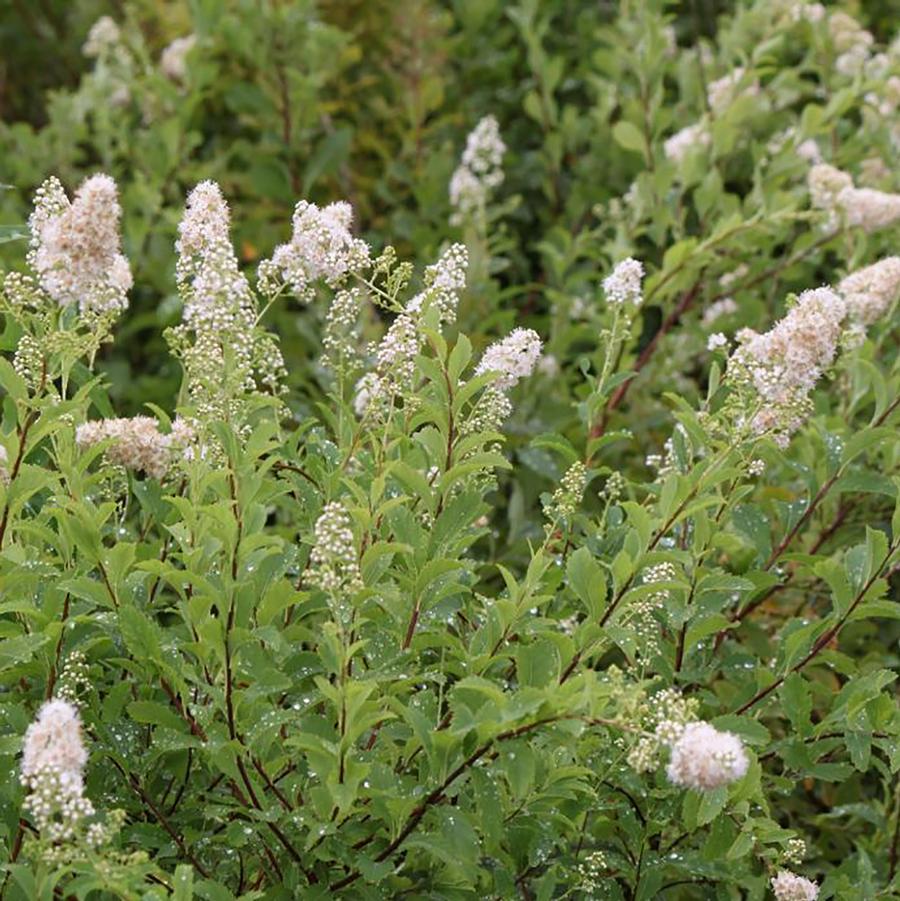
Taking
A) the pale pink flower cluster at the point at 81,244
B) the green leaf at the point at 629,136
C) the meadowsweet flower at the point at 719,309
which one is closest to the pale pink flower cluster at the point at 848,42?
the green leaf at the point at 629,136

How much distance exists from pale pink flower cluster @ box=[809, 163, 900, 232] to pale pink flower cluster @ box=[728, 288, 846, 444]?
130 centimetres

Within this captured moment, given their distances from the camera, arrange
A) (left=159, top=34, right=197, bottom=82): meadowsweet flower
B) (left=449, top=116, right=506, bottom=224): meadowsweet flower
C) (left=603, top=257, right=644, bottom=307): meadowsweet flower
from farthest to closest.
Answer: (left=159, top=34, right=197, bottom=82): meadowsweet flower < (left=449, top=116, right=506, bottom=224): meadowsweet flower < (left=603, top=257, right=644, bottom=307): meadowsweet flower

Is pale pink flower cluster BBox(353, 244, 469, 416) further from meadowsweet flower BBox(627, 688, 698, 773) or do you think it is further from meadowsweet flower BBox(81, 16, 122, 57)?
meadowsweet flower BBox(81, 16, 122, 57)

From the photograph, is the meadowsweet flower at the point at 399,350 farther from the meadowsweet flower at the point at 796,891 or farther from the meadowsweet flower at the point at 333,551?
the meadowsweet flower at the point at 796,891

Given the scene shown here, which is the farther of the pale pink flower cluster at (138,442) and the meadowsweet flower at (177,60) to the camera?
the meadowsweet flower at (177,60)

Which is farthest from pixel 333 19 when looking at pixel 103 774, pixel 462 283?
pixel 103 774

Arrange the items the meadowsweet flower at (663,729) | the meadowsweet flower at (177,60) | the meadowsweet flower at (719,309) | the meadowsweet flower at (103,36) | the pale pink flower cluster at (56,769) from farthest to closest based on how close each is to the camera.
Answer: the meadowsweet flower at (103,36) → the meadowsweet flower at (177,60) → the meadowsweet flower at (719,309) → the meadowsweet flower at (663,729) → the pale pink flower cluster at (56,769)

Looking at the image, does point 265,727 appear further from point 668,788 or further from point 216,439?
point 668,788

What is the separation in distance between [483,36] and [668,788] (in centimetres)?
356

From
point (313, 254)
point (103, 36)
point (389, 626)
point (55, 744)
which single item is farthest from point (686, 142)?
Result: point (55, 744)

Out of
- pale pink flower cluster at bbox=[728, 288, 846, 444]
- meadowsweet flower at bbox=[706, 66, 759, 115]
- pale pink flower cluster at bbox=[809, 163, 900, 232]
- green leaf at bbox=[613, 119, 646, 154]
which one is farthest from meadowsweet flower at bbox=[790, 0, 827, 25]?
pale pink flower cluster at bbox=[728, 288, 846, 444]

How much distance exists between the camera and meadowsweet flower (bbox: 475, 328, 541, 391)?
7.04 feet

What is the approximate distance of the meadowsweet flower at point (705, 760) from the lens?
1.66 m

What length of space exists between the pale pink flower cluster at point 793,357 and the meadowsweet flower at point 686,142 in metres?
1.88
